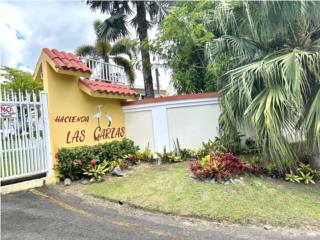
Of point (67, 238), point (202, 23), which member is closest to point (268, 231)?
point (67, 238)

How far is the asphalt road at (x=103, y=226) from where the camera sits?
5016mm

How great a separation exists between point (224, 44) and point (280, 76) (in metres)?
1.90

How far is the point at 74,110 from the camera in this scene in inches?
354

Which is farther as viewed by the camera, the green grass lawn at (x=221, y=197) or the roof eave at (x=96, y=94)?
the roof eave at (x=96, y=94)

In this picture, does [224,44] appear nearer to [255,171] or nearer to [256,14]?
[256,14]

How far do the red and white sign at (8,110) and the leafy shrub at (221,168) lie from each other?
4.00m

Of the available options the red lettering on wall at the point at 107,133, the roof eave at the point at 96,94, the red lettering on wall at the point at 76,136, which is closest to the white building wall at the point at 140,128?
the red lettering on wall at the point at 107,133

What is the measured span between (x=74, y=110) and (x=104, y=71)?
281 cm

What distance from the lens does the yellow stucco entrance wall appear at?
830 cm

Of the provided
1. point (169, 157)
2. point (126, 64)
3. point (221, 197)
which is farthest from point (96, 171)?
point (126, 64)

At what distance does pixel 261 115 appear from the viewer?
7.27m

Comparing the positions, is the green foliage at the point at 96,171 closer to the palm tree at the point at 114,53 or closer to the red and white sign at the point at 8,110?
the red and white sign at the point at 8,110

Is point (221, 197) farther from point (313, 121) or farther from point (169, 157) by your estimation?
point (169, 157)

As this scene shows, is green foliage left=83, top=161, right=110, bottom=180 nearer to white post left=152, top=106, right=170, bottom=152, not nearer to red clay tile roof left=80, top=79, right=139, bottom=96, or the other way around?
red clay tile roof left=80, top=79, right=139, bottom=96
